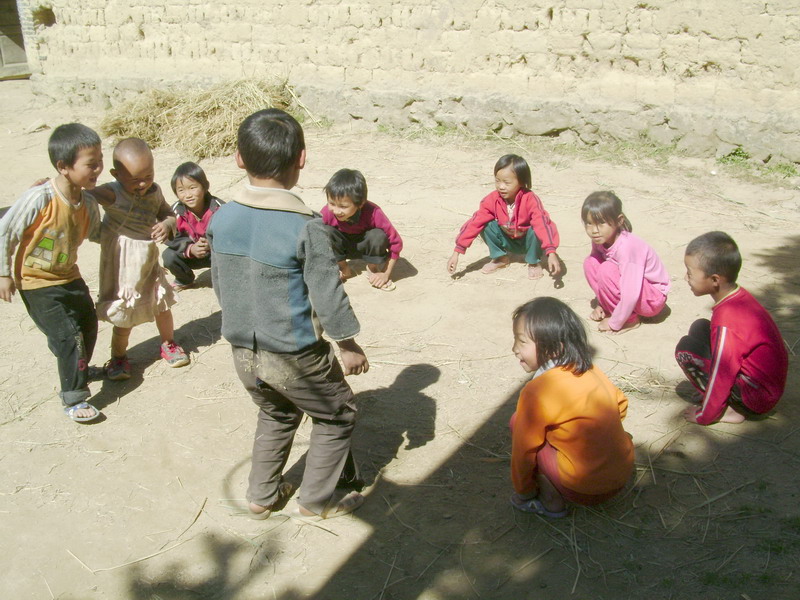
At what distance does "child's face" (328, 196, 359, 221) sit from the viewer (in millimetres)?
5113

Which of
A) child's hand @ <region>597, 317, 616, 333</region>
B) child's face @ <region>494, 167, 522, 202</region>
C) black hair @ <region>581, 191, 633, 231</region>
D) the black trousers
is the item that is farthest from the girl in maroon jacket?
child's hand @ <region>597, 317, 616, 333</region>

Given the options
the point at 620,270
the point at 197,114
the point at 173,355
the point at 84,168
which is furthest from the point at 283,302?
the point at 197,114

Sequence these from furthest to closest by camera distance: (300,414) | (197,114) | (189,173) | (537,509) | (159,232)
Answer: (197,114) < (189,173) < (159,232) < (300,414) < (537,509)

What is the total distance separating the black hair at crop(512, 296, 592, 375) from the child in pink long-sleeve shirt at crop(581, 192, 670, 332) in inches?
67.7

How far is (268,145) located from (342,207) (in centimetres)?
255

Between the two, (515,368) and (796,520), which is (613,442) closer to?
(796,520)

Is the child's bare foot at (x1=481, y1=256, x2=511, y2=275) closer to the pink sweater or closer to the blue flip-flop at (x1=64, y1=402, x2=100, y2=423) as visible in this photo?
the pink sweater

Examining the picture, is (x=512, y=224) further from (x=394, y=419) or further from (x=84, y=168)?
(x=84, y=168)

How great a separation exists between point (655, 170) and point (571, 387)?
5.14m

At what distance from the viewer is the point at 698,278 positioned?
11.4ft

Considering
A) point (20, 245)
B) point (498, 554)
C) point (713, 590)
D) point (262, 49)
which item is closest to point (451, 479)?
point (498, 554)

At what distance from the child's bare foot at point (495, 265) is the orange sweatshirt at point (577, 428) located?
2.75m

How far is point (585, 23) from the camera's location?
25.2 ft

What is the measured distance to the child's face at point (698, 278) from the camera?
3.46 m
